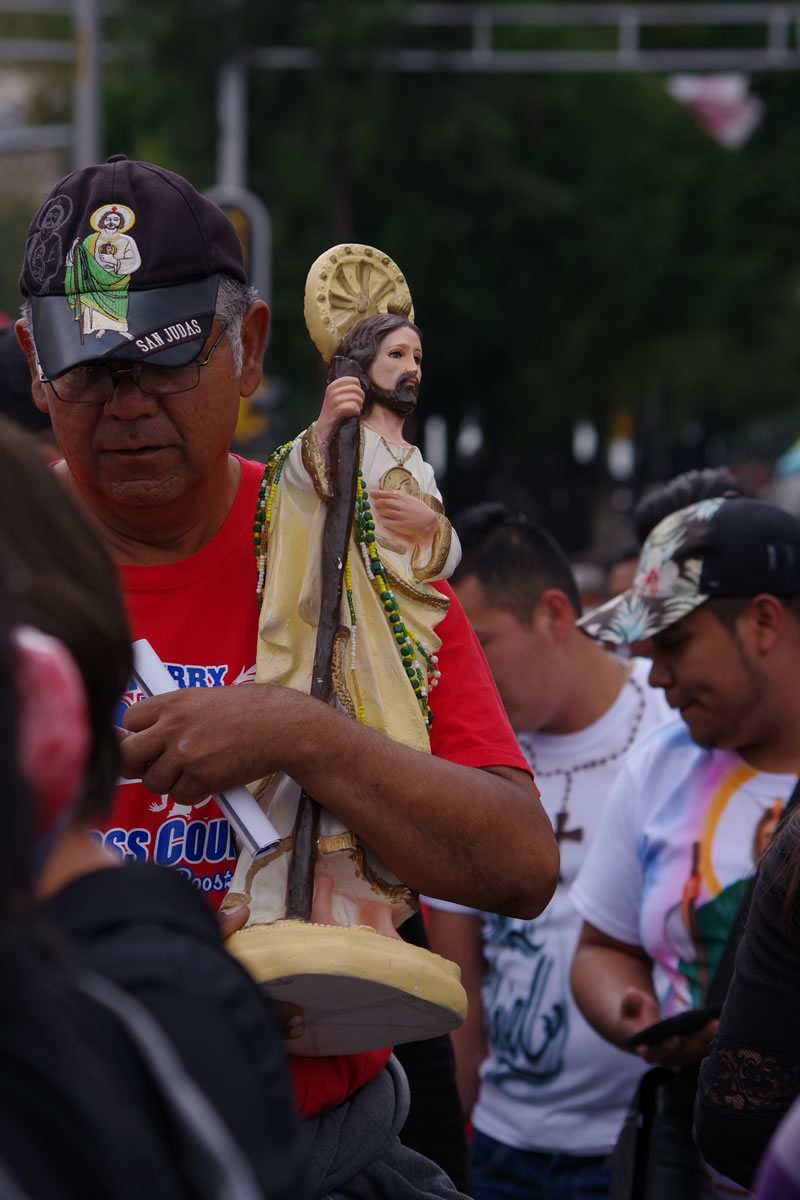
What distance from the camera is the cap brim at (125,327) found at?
261 centimetres

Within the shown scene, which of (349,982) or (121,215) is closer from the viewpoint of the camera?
(349,982)

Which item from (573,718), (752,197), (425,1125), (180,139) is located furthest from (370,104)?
(425,1125)

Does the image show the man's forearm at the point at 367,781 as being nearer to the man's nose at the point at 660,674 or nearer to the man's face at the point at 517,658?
the man's nose at the point at 660,674

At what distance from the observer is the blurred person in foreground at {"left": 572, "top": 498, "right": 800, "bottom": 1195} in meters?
3.96

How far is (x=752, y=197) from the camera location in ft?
111

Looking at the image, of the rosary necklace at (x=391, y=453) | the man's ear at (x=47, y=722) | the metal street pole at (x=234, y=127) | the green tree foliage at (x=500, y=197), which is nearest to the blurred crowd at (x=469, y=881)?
the man's ear at (x=47, y=722)

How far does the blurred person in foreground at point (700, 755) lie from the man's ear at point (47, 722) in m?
2.62

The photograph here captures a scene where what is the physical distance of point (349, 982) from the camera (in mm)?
2369

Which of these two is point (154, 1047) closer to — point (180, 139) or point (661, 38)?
point (180, 139)

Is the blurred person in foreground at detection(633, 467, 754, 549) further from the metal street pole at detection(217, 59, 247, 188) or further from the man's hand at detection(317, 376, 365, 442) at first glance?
the metal street pole at detection(217, 59, 247, 188)

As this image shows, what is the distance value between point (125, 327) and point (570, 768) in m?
2.50

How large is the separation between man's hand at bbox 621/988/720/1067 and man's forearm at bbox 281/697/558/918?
1.10 m

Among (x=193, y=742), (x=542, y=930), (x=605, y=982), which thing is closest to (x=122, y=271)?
(x=193, y=742)

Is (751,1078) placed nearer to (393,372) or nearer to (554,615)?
(393,372)
